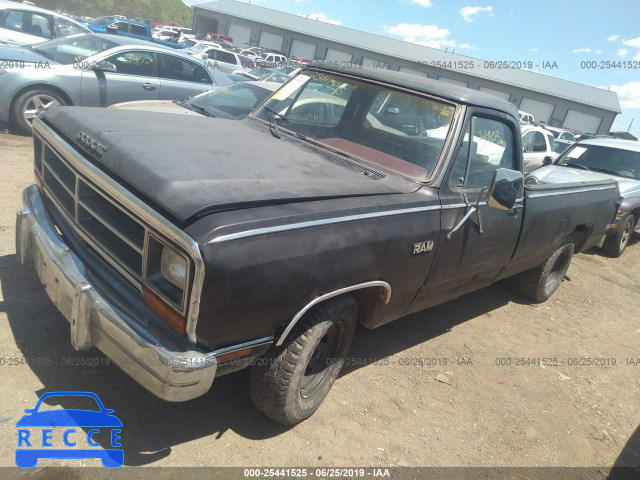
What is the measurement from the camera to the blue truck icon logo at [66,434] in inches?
92.2

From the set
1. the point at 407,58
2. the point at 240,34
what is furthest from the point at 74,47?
the point at 240,34

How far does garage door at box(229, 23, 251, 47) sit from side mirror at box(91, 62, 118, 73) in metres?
44.0

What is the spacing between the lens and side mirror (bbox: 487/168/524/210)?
124 inches

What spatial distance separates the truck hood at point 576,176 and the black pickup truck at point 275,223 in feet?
11.6

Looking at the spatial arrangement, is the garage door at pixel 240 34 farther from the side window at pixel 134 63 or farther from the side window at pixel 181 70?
the side window at pixel 134 63

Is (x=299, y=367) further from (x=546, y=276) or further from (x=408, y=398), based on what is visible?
(x=546, y=276)

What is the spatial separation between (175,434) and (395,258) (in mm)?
1549

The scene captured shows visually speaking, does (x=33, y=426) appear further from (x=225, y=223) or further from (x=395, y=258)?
(x=395, y=258)

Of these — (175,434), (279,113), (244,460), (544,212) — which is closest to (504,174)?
(544,212)

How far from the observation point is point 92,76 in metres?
7.35

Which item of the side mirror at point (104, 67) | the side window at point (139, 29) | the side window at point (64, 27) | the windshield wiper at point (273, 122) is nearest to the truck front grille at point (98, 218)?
the windshield wiper at point (273, 122)

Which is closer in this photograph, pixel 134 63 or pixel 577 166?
pixel 134 63

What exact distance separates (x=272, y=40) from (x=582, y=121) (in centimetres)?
2925

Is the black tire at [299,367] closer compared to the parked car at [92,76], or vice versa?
the black tire at [299,367]
